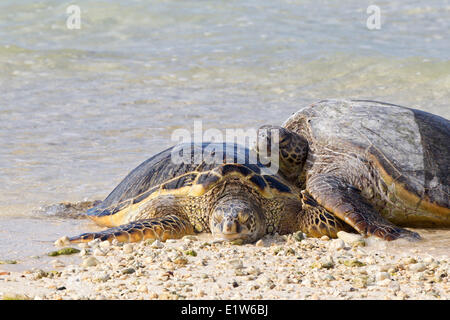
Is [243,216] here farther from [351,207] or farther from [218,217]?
[351,207]

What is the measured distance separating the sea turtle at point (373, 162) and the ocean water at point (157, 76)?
0.39 metres

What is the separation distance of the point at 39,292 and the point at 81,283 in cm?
22

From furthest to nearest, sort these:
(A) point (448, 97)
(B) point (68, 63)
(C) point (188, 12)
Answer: (C) point (188, 12) → (B) point (68, 63) → (A) point (448, 97)

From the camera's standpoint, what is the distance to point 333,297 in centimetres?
298

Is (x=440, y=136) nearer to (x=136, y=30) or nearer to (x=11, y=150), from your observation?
(x=11, y=150)

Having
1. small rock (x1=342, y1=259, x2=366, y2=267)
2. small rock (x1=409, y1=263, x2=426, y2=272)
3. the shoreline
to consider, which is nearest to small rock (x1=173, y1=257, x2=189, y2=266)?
the shoreline

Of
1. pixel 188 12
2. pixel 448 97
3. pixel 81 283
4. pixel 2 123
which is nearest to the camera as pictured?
pixel 81 283

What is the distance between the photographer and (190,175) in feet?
15.0

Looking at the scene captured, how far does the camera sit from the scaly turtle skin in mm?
4160

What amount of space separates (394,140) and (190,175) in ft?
5.11

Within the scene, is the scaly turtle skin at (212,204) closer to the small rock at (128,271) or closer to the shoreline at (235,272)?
the shoreline at (235,272)

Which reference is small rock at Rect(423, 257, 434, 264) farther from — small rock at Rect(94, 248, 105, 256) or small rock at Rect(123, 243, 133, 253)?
small rock at Rect(94, 248, 105, 256)

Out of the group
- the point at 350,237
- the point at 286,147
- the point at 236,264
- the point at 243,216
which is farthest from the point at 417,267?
the point at 286,147

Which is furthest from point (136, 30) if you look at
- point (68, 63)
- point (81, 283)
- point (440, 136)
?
point (81, 283)
